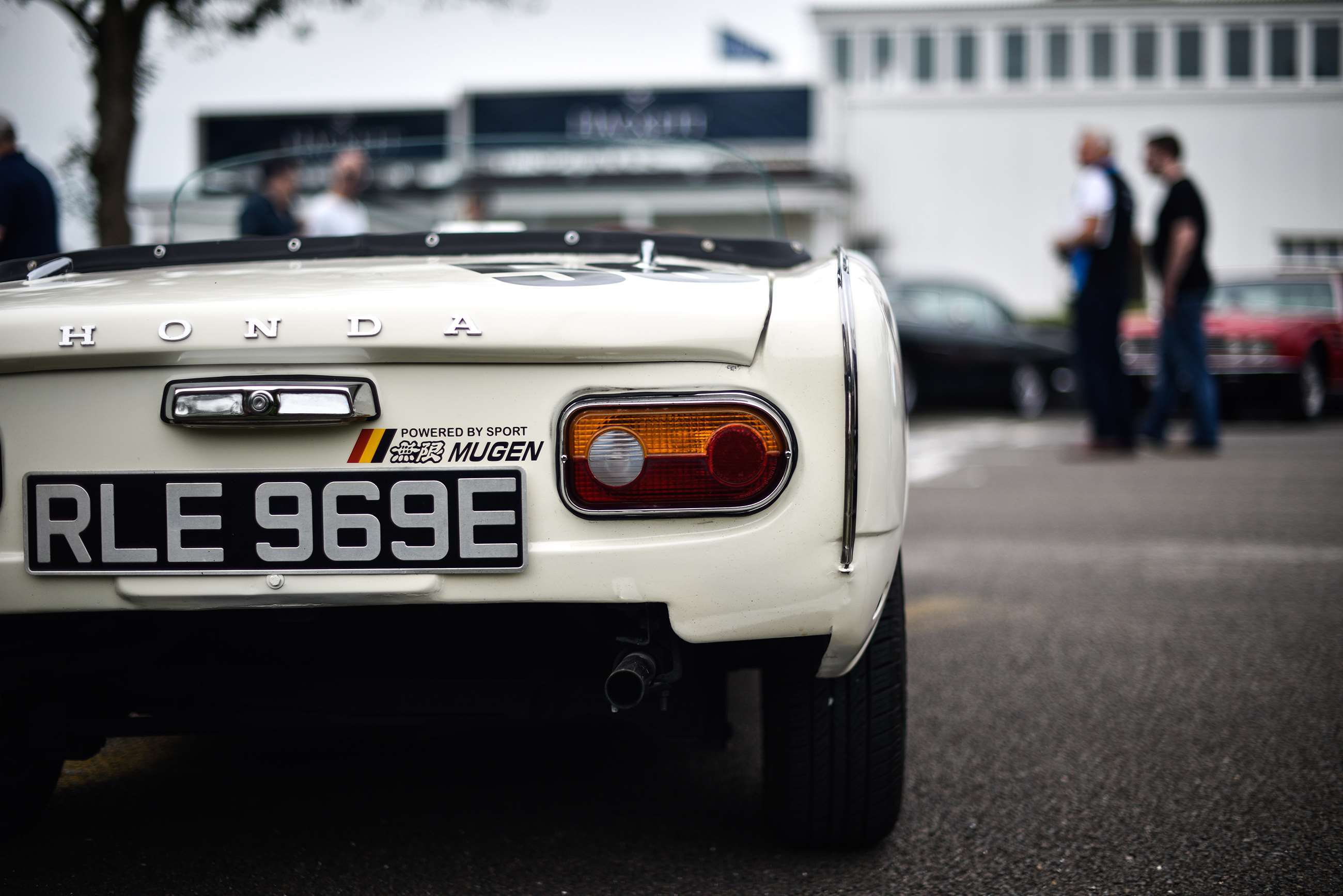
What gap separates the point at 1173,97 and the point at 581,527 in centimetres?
2824

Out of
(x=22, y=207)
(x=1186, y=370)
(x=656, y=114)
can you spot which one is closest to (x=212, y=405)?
(x=22, y=207)

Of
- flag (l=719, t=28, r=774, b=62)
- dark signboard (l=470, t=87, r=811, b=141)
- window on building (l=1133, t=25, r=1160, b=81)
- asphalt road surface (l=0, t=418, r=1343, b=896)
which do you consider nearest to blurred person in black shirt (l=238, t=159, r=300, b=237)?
asphalt road surface (l=0, t=418, r=1343, b=896)

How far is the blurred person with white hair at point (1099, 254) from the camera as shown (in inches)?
305

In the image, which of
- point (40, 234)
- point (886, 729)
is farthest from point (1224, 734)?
point (40, 234)

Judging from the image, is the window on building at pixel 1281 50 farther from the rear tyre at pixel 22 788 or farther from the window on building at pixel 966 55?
the rear tyre at pixel 22 788

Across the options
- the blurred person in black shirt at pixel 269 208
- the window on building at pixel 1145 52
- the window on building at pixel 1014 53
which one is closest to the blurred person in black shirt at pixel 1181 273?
the blurred person in black shirt at pixel 269 208

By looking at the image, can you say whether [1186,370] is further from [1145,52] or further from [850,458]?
[1145,52]

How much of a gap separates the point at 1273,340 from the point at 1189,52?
736 inches

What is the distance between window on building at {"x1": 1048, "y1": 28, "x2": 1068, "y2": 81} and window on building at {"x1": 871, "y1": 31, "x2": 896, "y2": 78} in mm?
3232

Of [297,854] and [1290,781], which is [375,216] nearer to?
[297,854]

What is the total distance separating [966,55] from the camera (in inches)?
1096

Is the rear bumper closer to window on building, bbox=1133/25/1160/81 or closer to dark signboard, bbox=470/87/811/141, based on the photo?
dark signboard, bbox=470/87/811/141

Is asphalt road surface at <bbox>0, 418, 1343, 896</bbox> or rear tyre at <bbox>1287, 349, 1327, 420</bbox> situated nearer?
asphalt road surface at <bbox>0, 418, 1343, 896</bbox>

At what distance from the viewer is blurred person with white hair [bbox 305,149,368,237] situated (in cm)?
504
